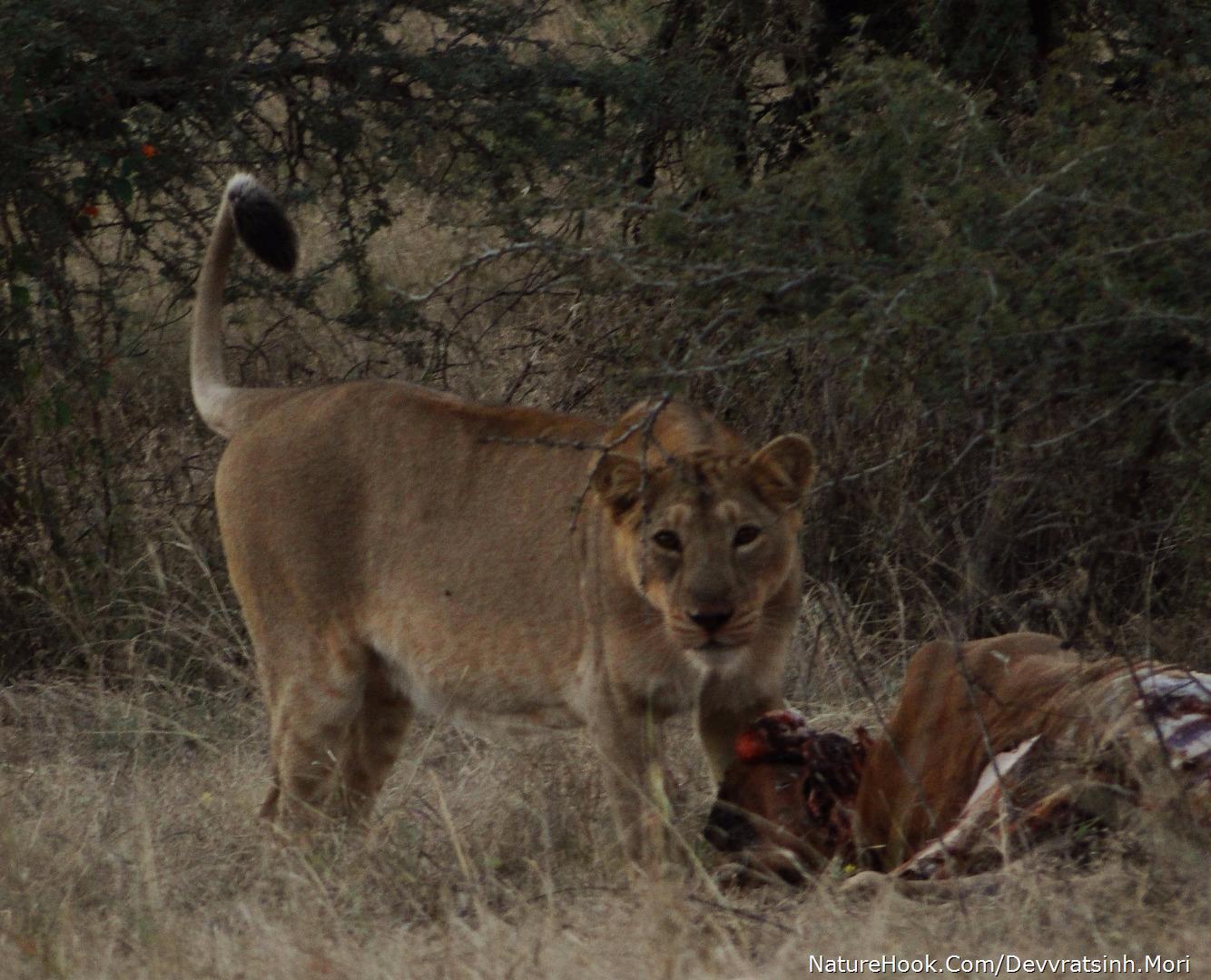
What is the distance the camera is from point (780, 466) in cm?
378

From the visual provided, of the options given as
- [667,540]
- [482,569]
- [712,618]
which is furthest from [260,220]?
[712,618]

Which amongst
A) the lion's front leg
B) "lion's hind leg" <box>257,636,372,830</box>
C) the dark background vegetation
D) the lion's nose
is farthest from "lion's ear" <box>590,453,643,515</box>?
"lion's hind leg" <box>257,636,372,830</box>

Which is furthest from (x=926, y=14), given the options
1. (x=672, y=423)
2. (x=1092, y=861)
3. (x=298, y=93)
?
(x=1092, y=861)

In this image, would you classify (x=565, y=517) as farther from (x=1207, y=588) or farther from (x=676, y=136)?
(x=676, y=136)

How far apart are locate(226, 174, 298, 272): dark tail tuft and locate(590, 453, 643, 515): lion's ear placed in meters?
1.25

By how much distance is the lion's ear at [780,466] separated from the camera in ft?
12.3

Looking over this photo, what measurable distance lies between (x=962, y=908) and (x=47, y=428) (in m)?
3.94

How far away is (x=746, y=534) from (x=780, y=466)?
0.17m

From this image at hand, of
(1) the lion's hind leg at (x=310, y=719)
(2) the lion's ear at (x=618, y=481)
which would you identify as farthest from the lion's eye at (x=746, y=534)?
(1) the lion's hind leg at (x=310, y=719)

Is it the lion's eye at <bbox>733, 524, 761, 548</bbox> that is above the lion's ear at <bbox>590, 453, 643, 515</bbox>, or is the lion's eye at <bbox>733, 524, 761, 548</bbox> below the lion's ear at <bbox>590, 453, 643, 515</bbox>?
below

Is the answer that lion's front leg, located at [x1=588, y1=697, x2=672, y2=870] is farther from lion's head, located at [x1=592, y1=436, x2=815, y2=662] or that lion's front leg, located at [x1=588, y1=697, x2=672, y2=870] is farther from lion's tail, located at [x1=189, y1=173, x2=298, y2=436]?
lion's tail, located at [x1=189, y1=173, x2=298, y2=436]

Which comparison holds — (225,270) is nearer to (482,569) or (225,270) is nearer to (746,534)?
(482,569)

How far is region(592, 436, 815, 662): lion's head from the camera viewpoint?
363cm

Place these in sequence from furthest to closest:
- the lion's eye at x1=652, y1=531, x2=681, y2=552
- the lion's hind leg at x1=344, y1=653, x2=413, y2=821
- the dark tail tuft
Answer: the dark tail tuft < the lion's hind leg at x1=344, y1=653, x2=413, y2=821 < the lion's eye at x1=652, y1=531, x2=681, y2=552
